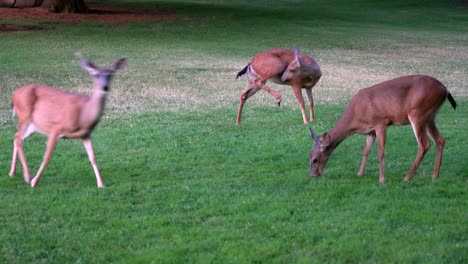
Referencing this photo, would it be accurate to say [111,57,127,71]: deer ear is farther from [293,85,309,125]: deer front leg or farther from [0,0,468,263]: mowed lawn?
[293,85,309,125]: deer front leg

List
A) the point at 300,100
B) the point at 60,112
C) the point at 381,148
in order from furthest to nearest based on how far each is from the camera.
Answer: the point at 300,100 → the point at 381,148 → the point at 60,112

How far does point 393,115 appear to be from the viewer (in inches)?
367

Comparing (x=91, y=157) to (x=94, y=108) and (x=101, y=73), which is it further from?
(x=101, y=73)

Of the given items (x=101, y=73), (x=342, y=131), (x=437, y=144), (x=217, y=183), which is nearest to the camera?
(x=101, y=73)

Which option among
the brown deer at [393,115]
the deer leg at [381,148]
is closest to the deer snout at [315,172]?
the brown deer at [393,115]

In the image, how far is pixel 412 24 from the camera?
36.2m

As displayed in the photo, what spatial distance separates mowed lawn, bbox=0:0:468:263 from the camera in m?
6.75

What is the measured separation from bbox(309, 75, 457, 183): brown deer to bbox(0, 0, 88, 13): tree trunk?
2516 centimetres

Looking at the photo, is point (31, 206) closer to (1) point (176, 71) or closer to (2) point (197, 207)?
(2) point (197, 207)

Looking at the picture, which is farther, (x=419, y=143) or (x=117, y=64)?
(x=419, y=143)

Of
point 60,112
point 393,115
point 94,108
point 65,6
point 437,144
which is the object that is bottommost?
point 65,6

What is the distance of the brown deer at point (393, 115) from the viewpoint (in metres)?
9.15

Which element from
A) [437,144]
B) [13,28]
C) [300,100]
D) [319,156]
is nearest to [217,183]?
[319,156]

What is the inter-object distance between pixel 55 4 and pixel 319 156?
25481mm
